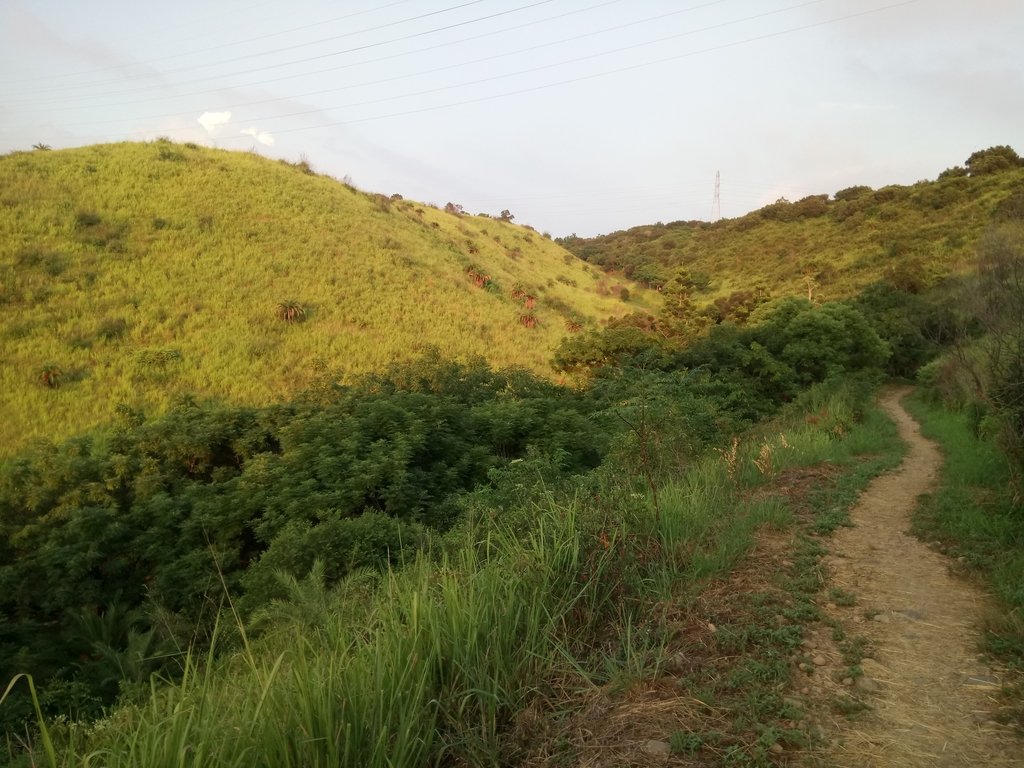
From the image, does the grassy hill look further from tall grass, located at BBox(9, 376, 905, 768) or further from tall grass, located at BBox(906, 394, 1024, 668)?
tall grass, located at BBox(906, 394, 1024, 668)

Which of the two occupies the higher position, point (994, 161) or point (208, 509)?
point (994, 161)

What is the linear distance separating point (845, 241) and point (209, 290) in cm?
4418

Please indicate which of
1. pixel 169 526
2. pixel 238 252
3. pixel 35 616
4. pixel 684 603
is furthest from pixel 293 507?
pixel 238 252

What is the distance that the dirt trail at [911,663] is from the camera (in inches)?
106

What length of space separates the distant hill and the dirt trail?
97.2 ft

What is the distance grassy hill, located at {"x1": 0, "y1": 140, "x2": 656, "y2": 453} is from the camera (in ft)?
58.0

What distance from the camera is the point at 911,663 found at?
135 inches

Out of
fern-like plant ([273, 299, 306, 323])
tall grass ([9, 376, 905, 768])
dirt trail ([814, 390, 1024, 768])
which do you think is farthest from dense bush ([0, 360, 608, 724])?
fern-like plant ([273, 299, 306, 323])

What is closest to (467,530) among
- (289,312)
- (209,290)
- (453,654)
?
(453,654)

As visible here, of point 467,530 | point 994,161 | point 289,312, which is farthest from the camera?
point 994,161

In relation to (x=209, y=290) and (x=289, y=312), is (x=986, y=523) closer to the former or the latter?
(x=289, y=312)

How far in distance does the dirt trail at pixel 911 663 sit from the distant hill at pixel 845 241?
29636mm

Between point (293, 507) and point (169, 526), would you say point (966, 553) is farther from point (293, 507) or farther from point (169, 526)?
point (169, 526)

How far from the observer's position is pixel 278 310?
23266 mm
